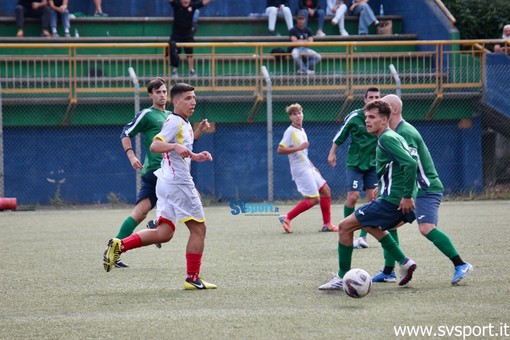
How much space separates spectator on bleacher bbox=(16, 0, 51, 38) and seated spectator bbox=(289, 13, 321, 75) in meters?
5.99

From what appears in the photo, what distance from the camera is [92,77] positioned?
839 inches

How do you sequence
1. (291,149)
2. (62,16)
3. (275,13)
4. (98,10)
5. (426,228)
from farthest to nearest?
(98,10) → (275,13) → (62,16) → (291,149) → (426,228)

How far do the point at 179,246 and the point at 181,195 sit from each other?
3.85 meters

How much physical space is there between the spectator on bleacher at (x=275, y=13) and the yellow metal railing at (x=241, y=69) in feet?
6.14

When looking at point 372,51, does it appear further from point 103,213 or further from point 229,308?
point 229,308

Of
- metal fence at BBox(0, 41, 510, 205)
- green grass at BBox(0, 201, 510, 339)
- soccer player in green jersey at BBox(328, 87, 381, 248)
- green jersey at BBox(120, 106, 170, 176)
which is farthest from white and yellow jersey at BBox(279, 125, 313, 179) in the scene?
metal fence at BBox(0, 41, 510, 205)

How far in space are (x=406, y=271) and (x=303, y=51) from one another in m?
14.8

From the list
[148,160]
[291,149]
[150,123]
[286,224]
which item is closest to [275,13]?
[291,149]

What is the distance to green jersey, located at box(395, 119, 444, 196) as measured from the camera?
27.6 ft

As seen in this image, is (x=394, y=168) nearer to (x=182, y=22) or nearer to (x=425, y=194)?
(x=425, y=194)

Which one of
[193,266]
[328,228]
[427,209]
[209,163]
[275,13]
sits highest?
[275,13]

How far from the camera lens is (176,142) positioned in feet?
28.1

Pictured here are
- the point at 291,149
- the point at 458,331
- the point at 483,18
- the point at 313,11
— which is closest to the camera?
the point at 458,331

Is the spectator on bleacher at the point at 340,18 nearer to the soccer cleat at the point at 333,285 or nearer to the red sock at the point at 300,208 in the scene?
the red sock at the point at 300,208
